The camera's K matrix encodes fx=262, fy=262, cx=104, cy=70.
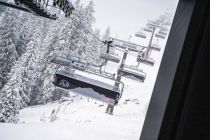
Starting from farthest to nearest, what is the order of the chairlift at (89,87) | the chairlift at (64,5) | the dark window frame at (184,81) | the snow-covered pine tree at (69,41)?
the snow-covered pine tree at (69,41), the chairlift at (89,87), the chairlift at (64,5), the dark window frame at (184,81)

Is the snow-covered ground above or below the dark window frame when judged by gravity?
below

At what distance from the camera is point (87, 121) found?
76.5 ft

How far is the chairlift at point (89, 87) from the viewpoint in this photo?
953 centimetres

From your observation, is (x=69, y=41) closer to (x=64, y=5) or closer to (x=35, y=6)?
(x=64, y=5)

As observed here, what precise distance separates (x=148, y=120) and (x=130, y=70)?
1506 cm

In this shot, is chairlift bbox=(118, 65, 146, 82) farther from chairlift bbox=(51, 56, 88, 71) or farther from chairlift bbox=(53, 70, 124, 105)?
chairlift bbox=(53, 70, 124, 105)

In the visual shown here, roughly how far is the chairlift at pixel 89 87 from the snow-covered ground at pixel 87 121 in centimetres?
587

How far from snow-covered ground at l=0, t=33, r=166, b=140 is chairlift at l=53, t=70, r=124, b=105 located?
231 inches

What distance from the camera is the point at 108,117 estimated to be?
2342 centimetres

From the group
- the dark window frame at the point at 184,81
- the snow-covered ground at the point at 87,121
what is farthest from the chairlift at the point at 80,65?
the dark window frame at the point at 184,81

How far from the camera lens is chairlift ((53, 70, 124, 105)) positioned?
31.3 ft

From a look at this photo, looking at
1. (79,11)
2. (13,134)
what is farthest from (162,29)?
(13,134)

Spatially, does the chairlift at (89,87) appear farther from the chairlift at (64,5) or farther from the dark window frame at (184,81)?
the dark window frame at (184,81)

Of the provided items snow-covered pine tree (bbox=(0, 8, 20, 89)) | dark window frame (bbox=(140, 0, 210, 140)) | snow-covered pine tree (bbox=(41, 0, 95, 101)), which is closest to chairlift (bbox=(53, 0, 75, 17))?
dark window frame (bbox=(140, 0, 210, 140))
